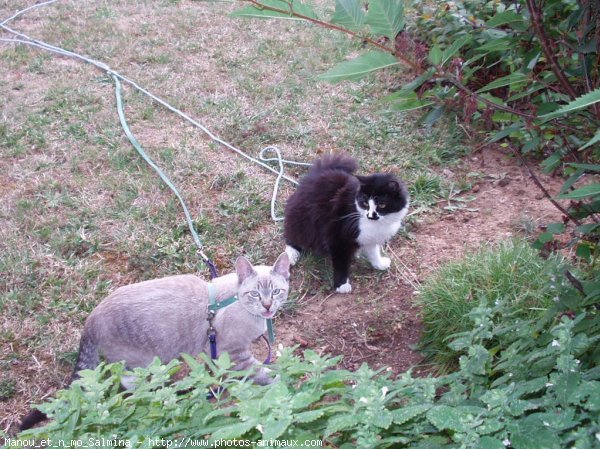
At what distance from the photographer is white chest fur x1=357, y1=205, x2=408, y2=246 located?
3.31 metres

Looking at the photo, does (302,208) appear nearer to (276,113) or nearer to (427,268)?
(427,268)

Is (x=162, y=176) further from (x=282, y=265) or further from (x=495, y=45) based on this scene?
(x=495, y=45)

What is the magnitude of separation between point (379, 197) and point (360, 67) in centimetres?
206

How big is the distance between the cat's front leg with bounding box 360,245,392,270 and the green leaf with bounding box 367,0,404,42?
2.29 metres

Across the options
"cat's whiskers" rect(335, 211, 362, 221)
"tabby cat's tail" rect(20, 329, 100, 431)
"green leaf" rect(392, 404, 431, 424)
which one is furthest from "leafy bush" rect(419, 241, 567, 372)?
"tabby cat's tail" rect(20, 329, 100, 431)

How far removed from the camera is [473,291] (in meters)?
2.80

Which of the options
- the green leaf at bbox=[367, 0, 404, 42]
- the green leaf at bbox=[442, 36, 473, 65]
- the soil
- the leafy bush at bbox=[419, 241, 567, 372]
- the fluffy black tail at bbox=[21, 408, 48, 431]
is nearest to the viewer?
the green leaf at bbox=[367, 0, 404, 42]

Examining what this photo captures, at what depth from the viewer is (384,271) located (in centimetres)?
346

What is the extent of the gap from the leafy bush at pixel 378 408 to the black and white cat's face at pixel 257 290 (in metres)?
0.99

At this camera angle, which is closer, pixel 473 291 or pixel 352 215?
pixel 473 291

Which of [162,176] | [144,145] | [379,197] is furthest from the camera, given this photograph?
[144,145]

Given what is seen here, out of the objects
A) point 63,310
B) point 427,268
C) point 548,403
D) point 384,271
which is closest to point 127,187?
point 63,310

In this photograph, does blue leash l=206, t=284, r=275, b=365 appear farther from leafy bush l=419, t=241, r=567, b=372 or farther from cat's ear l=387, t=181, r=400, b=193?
cat's ear l=387, t=181, r=400, b=193

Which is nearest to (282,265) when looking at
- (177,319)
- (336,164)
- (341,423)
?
(177,319)
